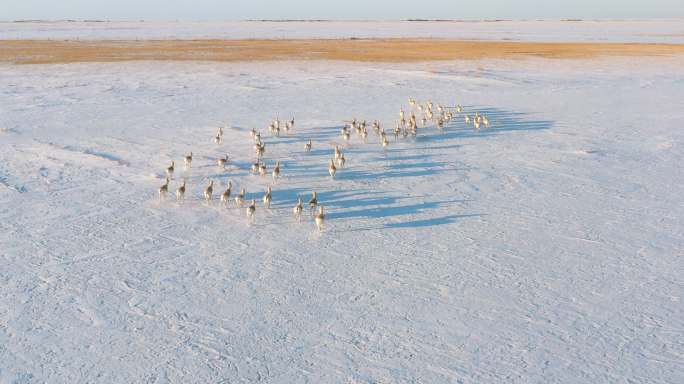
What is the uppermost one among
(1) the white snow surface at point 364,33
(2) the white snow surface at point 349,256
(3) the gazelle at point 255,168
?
(1) the white snow surface at point 364,33

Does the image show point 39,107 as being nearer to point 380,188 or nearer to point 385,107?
point 385,107

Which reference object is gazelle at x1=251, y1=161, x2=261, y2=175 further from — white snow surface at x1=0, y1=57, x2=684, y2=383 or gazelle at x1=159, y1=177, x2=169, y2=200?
gazelle at x1=159, y1=177, x2=169, y2=200

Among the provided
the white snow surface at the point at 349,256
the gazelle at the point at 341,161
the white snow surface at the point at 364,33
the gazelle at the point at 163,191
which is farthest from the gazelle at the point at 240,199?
the white snow surface at the point at 364,33

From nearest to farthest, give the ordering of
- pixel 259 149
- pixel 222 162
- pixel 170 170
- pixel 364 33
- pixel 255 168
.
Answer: pixel 170 170, pixel 255 168, pixel 222 162, pixel 259 149, pixel 364 33

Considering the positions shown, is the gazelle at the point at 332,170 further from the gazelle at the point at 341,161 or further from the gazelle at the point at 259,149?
the gazelle at the point at 259,149

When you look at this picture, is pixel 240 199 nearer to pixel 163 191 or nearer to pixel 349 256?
pixel 163 191

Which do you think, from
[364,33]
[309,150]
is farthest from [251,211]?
[364,33]

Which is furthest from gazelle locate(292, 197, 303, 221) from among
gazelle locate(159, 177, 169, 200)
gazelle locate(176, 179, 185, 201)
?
gazelle locate(159, 177, 169, 200)

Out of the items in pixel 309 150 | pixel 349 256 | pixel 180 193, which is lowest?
pixel 349 256

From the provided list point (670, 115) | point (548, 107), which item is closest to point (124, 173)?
point (548, 107)
